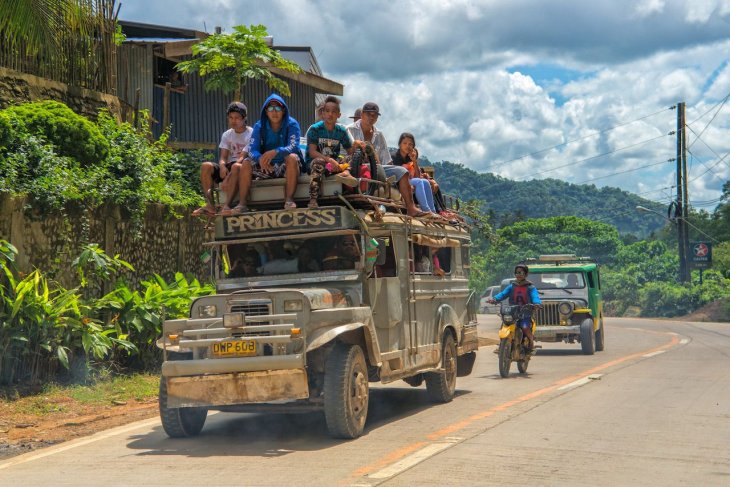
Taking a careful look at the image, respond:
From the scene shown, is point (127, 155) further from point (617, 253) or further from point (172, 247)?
point (617, 253)

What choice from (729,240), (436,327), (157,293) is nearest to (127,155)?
(157,293)

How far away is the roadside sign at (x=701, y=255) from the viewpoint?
197 ft

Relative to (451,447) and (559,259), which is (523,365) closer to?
(559,259)

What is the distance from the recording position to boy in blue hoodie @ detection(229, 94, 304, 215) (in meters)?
10.5

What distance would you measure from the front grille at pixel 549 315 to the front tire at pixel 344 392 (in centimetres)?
1371

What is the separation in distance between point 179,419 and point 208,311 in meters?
1.13

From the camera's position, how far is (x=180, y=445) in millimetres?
9375

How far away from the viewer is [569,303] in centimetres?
2259

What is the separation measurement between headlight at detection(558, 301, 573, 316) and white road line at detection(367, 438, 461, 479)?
13.8 m

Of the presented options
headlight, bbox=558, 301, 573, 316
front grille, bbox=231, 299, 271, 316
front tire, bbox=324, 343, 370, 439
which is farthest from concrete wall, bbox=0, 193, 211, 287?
headlight, bbox=558, 301, 573, 316

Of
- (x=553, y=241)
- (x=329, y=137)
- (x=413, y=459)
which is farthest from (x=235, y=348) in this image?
(x=553, y=241)

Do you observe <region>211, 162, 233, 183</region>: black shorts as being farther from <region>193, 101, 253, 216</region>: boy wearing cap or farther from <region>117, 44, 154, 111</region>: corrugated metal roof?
<region>117, 44, 154, 111</region>: corrugated metal roof

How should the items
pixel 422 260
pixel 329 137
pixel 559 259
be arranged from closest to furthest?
pixel 329 137, pixel 422 260, pixel 559 259

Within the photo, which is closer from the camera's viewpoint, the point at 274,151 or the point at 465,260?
the point at 274,151
